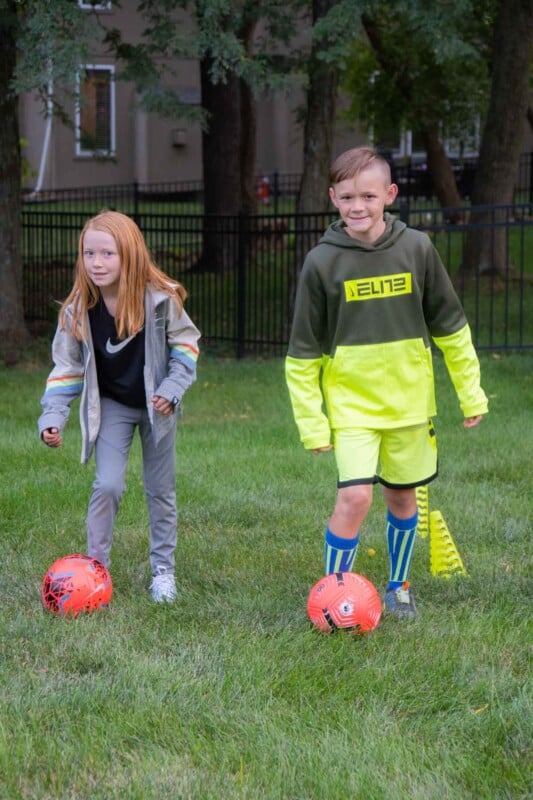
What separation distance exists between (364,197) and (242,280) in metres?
8.79

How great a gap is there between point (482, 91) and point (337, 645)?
66.1ft

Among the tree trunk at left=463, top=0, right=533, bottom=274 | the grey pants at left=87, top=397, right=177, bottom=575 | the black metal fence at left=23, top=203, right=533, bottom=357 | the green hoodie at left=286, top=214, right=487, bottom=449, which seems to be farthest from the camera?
the tree trunk at left=463, top=0, right=533, bottom=274

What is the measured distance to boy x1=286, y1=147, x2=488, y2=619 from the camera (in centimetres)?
459

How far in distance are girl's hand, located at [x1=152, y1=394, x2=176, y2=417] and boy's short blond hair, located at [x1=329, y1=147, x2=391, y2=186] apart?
1.06m

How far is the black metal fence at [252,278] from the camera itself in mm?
13109

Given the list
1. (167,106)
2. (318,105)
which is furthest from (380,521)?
(318,105)

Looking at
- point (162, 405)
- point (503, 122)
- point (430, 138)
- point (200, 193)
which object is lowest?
point (162, 405)

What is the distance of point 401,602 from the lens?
16.1 feet

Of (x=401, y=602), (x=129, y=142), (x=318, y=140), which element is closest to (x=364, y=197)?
(x=401, y=602)

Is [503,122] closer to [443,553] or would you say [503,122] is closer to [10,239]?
[10,239]

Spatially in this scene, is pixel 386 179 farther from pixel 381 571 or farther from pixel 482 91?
pixel 482 91

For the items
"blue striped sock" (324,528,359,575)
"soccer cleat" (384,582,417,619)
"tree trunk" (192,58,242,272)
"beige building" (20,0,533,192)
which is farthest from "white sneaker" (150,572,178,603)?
"beige building" (20,0,533,192)

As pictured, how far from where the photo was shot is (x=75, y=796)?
10.8 feet

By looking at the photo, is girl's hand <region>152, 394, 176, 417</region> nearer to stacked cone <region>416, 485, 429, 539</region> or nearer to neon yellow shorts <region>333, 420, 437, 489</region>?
neon yellow shorts <region>333, 420, 437, 489</region>
